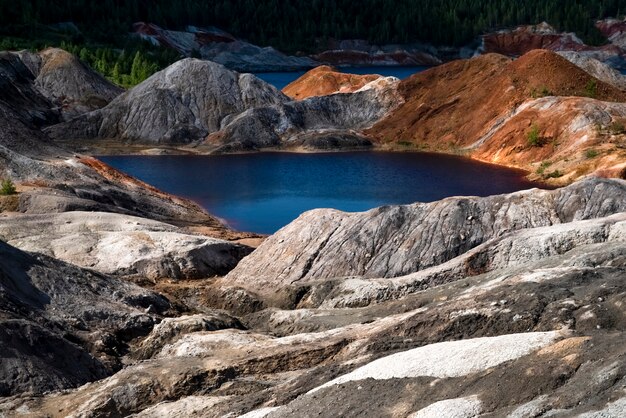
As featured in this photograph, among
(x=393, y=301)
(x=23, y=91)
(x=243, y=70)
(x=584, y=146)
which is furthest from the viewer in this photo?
(x=243, y=70)

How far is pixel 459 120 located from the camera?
100188 mm

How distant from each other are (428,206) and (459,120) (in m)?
61.6

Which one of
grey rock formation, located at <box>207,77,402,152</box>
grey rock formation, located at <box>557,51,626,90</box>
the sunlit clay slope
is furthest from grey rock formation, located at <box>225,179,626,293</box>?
grey rock formation, located at <box>557,51,626,90</box>

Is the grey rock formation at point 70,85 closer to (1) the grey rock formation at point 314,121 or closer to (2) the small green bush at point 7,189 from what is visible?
(1) the grey rock formation at point 314,121

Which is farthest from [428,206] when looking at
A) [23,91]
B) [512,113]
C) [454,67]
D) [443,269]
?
[23,91]

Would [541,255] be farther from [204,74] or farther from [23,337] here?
[204,74]

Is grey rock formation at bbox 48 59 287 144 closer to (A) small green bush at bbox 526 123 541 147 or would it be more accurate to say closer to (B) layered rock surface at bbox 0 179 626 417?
(A) small green bush at bbox 526 123 541 147

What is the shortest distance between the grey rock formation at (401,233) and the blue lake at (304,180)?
1949 cm

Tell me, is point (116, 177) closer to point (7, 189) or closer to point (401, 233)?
point (7, 189)

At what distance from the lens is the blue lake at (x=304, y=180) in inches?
2689

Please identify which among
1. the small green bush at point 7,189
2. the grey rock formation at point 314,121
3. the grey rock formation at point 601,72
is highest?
the grey rock formation at point 601,72

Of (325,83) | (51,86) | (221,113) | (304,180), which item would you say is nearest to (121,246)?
(304,180)

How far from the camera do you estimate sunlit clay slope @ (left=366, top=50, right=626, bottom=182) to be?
80.6m

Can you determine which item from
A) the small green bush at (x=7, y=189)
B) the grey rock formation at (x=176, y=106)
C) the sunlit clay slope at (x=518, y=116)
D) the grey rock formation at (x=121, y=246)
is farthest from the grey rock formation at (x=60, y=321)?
the grey rock formation at (x=176, y=106)
